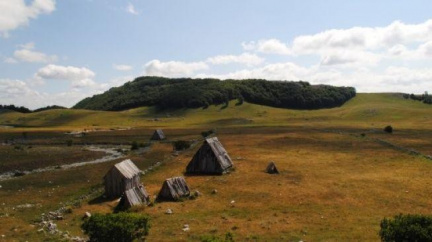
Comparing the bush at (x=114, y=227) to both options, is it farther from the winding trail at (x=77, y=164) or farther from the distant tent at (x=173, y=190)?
the winding trail at (x=77, y=164)

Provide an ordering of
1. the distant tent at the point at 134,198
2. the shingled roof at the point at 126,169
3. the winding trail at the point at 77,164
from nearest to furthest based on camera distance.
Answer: the distant tent at the point at 134,198, the shingled roof at the point at 126,169, the winding trail at the point at 77,164

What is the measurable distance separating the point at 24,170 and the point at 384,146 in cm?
6280

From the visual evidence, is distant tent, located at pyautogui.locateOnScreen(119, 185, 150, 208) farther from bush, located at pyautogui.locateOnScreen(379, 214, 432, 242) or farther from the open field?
bush, located at pyautogui.locateOnScreen(379, 214, 432, 242)

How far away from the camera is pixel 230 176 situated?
166ft

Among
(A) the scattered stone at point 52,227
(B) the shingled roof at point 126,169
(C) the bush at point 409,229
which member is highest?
(B) the shingled roof at point 126,169

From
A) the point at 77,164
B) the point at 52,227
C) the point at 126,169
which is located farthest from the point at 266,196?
the point at 77,164

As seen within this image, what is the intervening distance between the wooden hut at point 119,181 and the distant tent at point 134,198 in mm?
1888

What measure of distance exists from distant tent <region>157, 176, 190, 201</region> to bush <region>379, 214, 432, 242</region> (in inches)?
811

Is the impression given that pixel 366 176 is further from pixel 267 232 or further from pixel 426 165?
pixel 267 232

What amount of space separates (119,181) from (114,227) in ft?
52.5

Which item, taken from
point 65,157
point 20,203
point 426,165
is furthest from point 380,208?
point 65,157

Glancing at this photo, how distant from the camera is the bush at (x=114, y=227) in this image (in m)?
24.3

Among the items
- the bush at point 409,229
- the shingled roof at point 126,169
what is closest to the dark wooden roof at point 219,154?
the shingled roof at point 126,169

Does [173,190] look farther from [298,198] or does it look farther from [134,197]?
[298,198]
